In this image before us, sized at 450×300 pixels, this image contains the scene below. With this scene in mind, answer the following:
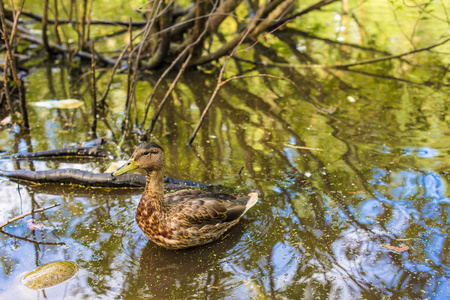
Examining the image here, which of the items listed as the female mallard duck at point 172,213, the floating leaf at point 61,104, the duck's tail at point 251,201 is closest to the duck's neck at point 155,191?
the female mallard duck at point 172,213

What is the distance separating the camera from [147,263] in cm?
412

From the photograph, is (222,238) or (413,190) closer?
(222,238)

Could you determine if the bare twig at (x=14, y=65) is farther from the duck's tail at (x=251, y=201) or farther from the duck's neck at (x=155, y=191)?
the duck's tail at (x=251, y=201)

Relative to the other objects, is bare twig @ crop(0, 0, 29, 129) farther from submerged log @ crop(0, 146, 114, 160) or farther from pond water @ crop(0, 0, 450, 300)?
submerged log @ crop(0, 146, 114, 160)

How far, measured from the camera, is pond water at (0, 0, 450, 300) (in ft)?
12.7

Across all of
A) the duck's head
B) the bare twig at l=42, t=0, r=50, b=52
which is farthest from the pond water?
the bare twig at l=42, t=0, r=50, b=52

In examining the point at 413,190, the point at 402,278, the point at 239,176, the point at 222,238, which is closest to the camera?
the point at 402,278

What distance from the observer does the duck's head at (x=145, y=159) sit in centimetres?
425

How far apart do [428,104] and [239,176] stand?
332 centimetres

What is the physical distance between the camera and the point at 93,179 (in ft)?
17.0

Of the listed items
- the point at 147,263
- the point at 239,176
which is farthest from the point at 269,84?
the point at 147,263

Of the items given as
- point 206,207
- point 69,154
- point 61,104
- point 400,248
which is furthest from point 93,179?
point 400,248

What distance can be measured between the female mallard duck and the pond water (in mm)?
147

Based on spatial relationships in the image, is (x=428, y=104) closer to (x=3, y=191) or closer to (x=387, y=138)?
(x=387, y=138)
